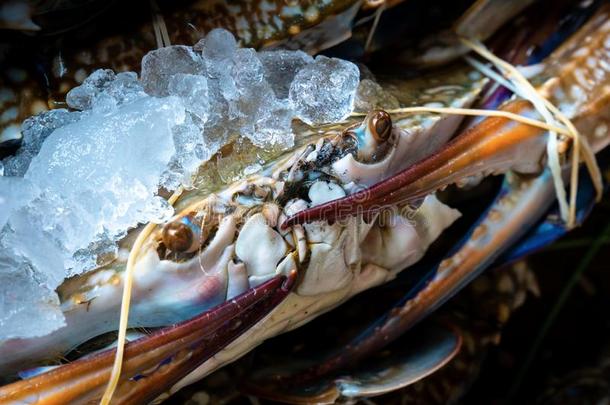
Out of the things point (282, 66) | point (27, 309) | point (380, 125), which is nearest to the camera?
point (27, 309)

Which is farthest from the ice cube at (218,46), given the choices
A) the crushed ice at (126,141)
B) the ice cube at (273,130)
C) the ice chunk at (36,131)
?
the ice chunk at (36,131)

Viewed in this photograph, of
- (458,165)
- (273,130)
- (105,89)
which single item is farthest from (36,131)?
(458,165)

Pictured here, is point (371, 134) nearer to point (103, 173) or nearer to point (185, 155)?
point (185, 155)

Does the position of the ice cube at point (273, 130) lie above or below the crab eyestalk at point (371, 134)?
above

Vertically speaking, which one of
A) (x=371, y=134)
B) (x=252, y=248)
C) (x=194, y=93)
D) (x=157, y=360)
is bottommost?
(x=157, y=360)

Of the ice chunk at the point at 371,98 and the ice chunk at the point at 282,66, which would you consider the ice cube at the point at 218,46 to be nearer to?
the ice chunk at the point at 282,66
